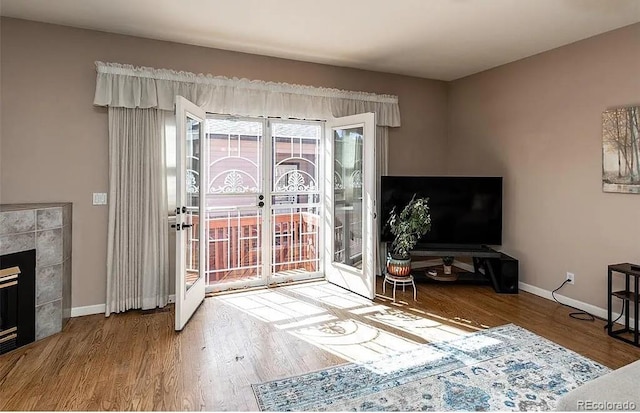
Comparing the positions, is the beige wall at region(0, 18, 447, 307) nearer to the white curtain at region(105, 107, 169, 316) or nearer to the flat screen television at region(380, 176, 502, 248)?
the white curtain at region(105, 107, 169, 316)

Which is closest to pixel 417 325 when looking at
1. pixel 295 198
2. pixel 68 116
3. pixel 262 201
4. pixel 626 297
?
pixel 626 297

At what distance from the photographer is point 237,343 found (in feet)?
9.92

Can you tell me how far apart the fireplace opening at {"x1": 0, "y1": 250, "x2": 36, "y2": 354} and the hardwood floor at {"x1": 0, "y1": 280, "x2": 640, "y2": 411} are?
105mm

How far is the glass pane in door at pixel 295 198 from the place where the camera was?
4.58m

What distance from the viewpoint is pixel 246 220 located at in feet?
14.7

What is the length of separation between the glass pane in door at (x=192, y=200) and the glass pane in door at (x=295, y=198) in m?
1.02

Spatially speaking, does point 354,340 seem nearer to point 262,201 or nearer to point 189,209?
point 189,209

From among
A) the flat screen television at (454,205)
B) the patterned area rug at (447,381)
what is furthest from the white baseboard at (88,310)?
the flat screen television at (454,205)

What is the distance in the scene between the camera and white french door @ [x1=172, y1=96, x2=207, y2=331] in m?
3.24

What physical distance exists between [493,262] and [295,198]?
256 cm

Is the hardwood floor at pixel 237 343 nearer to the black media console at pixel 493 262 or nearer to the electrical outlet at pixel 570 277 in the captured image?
the black media console at pixel 493 262

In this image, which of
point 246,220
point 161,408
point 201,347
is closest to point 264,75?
point 246,220

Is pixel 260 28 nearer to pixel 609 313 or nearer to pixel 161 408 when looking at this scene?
pixel 161 408

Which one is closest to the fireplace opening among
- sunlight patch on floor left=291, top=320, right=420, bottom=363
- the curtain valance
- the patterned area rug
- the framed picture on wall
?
the curtain valance
